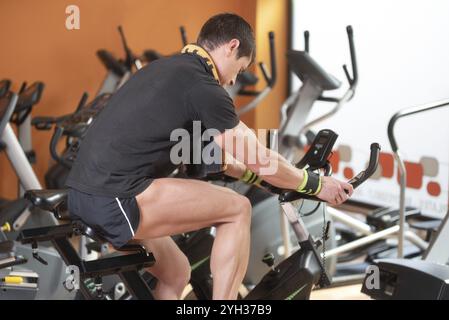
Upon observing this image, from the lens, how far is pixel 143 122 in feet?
8.34

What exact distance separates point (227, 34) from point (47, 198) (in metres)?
0.94

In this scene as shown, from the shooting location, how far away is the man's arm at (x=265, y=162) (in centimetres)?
252

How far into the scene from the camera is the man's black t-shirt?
252 cm

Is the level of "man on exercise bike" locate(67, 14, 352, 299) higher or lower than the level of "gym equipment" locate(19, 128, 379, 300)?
higher

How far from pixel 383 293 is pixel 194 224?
0.91m

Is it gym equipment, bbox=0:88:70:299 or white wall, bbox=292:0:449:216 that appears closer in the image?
gym equipment, bbox=0:88:70:299

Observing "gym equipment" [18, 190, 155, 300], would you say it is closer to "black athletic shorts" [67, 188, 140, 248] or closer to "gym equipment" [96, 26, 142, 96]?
"black athletic shorts" [67, 188, 140, 248]

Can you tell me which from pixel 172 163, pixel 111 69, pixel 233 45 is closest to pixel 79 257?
pixel 172 163

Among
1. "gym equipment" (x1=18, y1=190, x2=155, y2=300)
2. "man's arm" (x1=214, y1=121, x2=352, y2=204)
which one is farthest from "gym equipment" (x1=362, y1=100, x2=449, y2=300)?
"gym equipment" (x1=18, y1=190, x2=155, y2=300)

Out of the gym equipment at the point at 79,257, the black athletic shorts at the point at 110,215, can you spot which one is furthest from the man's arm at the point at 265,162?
the gym equipment at the point at 79,257

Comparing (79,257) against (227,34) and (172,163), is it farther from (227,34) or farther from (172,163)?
(227,34)

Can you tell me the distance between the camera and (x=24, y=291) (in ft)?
11.0

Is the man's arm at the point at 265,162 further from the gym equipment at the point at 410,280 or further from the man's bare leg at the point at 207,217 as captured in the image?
the gym equipment at the point at 410,280

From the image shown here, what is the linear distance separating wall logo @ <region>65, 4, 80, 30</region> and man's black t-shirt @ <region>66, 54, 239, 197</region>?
3.16m
